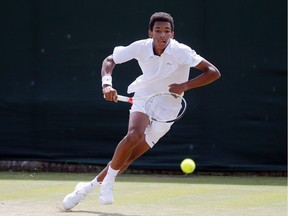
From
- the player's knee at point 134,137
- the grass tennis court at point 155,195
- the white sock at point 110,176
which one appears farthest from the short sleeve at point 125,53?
the grass tennis court at point 155,195

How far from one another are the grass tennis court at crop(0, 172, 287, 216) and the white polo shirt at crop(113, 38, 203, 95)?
995 mm

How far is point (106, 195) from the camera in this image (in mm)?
5738

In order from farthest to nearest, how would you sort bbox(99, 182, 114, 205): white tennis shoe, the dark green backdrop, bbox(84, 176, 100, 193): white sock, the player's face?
the dark green backdrop
bbox(84, 176, 100, 193): white sock
the player's face
bbox(99, 182, 114, 205): white tennis shoe

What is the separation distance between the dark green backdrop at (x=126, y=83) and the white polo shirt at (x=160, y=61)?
3349mm

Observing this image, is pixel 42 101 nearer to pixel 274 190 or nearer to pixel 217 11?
pixel 217 11

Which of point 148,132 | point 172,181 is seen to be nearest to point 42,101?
point 172,181

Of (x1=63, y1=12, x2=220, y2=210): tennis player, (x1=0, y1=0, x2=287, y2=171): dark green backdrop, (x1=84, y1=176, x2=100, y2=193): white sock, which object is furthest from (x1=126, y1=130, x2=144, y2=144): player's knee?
(x1=0, y1=0, x2=287, y2=171): dark green backdrop

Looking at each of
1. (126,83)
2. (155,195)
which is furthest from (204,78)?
(126,83)

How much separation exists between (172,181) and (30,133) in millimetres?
2073

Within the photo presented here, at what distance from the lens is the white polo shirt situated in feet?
19.5

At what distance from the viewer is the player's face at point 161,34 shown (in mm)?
5910

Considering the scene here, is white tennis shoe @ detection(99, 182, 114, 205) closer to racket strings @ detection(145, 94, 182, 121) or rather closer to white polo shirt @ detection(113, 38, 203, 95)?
racket strings @ detection(145, 94, 182, 121)

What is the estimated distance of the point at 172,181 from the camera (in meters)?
8.89

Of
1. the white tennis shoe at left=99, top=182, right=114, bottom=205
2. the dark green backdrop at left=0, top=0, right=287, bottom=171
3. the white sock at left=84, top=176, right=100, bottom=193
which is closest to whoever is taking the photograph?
the white tennis shoe at left=99, top=182, right=114, bottom=205
